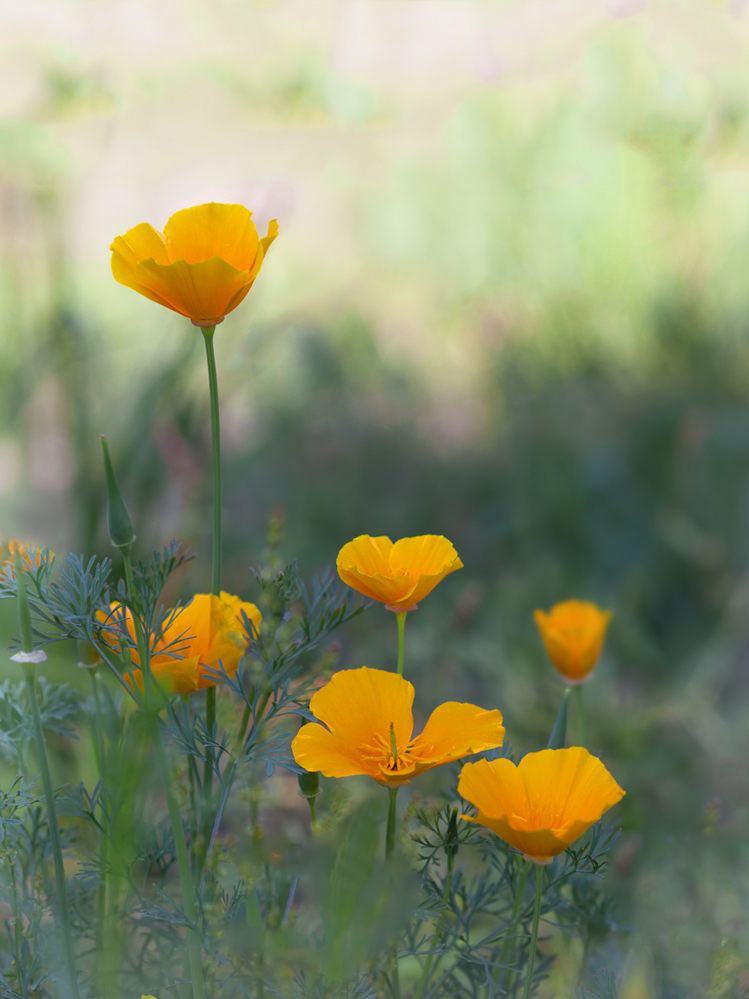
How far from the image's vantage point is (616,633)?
1.42 m

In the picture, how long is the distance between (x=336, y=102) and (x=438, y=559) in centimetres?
201

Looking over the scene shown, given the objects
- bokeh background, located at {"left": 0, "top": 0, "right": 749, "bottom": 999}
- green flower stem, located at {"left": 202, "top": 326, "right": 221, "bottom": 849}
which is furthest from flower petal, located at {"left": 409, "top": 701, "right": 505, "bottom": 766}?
bokeh background, located at {"left": 0, "top": 0, "right": 749, "bottom": 999}

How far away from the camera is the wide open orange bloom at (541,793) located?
0.39 metres

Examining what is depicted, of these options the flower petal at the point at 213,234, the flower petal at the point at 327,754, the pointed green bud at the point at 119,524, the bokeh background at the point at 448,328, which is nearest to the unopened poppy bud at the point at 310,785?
the flower petal at the point at 327,754

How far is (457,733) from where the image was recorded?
0.42 m

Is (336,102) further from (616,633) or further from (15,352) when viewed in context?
(616,633)

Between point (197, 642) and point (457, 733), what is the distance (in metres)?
0.14

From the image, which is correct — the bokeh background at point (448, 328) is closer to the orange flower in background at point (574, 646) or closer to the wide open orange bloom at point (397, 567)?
the orange flower in background at point (574, 646)

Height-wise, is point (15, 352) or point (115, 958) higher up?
point (15, 352)

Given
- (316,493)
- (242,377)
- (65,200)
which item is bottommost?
(316,493)

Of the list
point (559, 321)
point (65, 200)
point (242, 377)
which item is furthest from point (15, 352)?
point (559, 321)

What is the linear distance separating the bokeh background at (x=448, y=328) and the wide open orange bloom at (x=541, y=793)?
1.46 feet

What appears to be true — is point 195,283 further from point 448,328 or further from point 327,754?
point 448,328

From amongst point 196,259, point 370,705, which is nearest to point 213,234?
point 196,259
